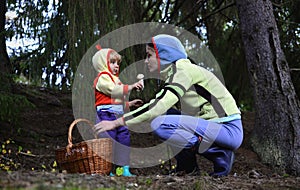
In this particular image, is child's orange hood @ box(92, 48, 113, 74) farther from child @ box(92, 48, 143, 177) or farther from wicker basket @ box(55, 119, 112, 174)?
wicker basket @ box(55, 119, 112, 174)

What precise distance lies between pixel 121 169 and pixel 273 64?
1.97 meters

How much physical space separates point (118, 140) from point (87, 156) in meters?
0.58

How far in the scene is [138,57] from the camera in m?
5.39

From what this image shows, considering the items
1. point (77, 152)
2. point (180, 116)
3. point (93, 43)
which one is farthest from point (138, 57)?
point (77, 152)

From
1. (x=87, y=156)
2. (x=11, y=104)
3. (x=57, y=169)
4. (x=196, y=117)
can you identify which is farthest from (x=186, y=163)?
(x=11, y=104)

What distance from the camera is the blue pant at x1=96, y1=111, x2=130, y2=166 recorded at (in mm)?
4023

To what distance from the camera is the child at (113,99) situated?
403 cm

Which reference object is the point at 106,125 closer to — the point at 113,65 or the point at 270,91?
the point at 113,65

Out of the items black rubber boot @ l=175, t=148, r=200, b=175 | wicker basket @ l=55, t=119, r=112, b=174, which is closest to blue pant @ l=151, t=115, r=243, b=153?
black rubber boot @ l=175, t=148, r=200, b=175

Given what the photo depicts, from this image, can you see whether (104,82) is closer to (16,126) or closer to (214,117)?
(214,117)

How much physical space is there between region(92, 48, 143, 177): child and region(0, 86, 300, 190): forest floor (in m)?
0.27

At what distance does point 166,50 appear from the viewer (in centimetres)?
388

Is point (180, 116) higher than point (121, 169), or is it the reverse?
point (180, 116)

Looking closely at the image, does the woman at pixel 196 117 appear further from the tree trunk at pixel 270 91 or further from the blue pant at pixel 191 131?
the tree trunk at pixel 270 91
